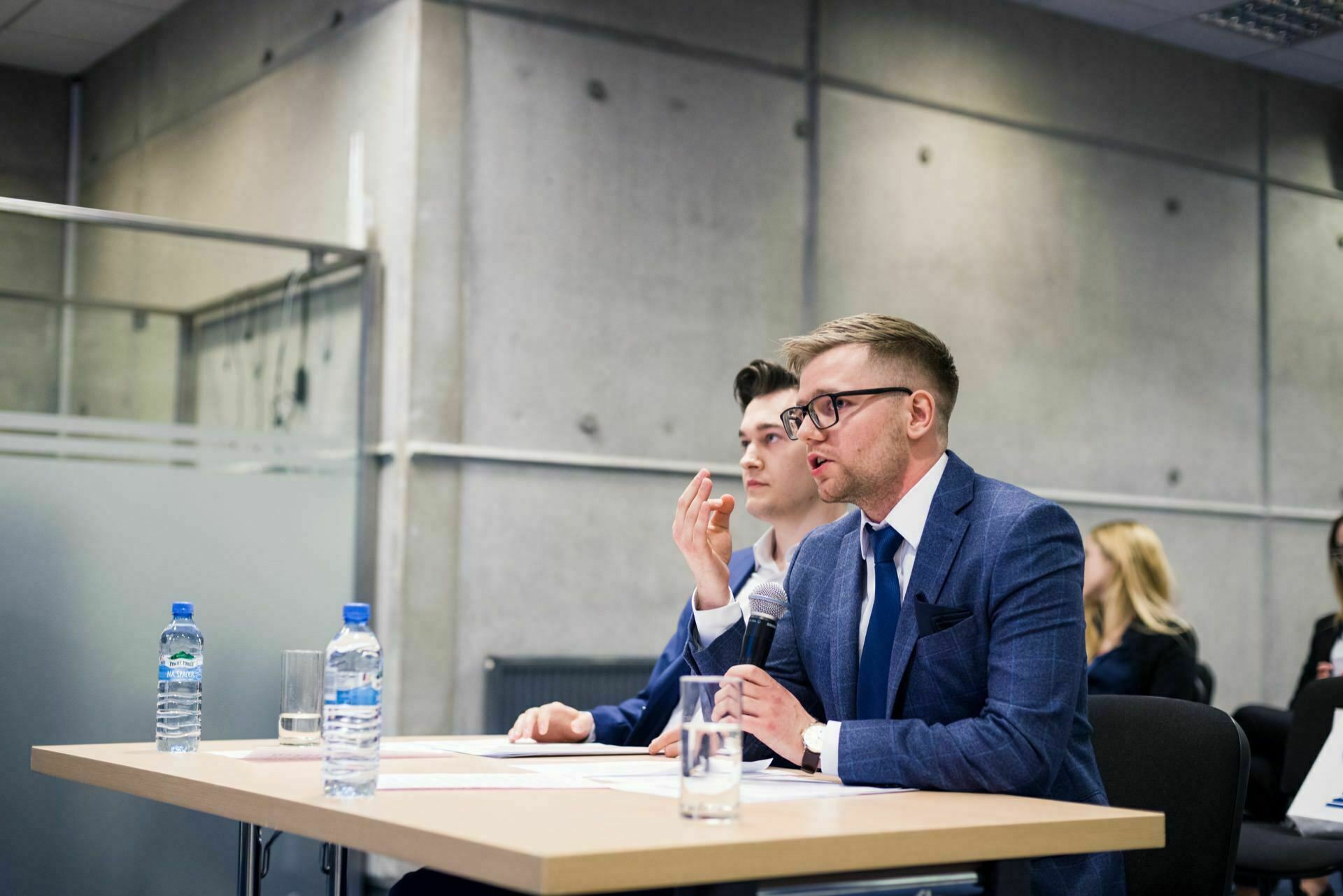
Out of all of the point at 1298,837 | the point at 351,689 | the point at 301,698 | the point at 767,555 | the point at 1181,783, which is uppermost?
the point at 767,555

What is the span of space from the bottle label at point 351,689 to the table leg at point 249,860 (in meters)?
0.67

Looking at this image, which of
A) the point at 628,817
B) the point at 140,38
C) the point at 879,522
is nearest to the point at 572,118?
the point at 140,38

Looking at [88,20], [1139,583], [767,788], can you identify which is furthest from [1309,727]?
[88,20]

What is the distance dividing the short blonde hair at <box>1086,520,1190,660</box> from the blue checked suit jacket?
3.02 metres

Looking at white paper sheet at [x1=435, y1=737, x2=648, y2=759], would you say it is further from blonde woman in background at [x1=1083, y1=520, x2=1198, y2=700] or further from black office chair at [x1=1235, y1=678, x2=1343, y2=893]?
blonde woman in background at [x1=1083, y1=520, x2=1198, y2=700]

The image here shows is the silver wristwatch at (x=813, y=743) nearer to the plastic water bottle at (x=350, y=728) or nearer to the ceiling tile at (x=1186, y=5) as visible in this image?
the plastic water bottle at (x=350, y=728)

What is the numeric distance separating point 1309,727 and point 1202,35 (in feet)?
14.1

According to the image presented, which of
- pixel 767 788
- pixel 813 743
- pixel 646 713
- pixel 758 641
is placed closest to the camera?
pixel 767 788

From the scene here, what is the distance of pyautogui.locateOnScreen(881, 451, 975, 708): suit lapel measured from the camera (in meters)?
2.00

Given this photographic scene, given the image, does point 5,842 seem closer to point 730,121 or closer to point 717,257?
point 717,257

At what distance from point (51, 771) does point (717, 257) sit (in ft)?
11.9

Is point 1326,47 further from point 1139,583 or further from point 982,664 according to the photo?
point 982,664

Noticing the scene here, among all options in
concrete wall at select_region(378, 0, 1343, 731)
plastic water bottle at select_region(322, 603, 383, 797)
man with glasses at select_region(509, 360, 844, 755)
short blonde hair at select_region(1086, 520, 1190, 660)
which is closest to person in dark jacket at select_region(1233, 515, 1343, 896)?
short blonde hair at select_region(1086, 520, 1190, 660)

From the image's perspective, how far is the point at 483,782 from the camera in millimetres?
1822
